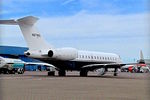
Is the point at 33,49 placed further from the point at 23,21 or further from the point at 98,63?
the point at 98,63

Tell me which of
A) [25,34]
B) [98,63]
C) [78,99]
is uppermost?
[25,34]

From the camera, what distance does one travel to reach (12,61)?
4703cm

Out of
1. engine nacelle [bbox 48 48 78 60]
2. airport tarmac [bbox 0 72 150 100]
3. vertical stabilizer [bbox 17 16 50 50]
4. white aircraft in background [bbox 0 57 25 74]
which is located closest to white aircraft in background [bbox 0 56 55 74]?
white aircraft in background [bbox 0 57 25 74]

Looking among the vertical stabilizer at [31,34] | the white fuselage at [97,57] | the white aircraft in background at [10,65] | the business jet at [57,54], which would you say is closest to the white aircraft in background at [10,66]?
the white aircraft in background at [10,65]

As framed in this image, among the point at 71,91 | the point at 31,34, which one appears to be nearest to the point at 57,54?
the point at 31,34

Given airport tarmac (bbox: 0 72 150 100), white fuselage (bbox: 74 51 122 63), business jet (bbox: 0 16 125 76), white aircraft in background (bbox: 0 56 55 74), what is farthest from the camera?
white aircraft in background (bbox: 0 56 55 74)

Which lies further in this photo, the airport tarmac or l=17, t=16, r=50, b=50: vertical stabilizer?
l=17, t=16, r=50, b=50: vertical stabilizer

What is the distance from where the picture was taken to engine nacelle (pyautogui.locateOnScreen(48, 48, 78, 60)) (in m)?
34.0

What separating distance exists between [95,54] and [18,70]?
567 inches

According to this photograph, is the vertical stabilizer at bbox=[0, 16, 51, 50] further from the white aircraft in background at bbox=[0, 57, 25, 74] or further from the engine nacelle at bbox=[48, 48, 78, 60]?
the white aircraft in background at bbox=[0, 57, 25, 74]

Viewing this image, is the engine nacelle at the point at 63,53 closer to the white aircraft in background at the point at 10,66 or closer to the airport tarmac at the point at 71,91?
the airport tarmac at the point at 71,91

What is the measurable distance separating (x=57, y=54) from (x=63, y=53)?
91 cm

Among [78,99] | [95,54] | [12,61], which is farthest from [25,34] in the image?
[78,99]

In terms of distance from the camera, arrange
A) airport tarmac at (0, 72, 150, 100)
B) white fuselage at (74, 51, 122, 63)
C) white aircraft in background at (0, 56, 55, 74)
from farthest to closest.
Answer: white aircraft in background at (0, 56, 55, 74), white fuselage at (74, 51, 122, 63), airport tarmac at (0, 72, 150, 100)
